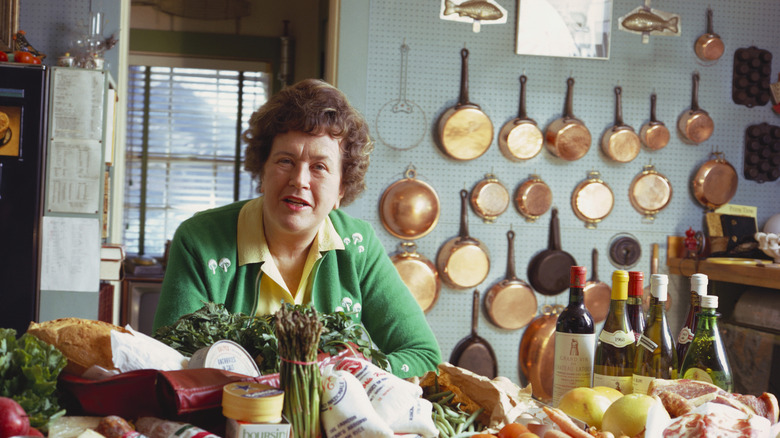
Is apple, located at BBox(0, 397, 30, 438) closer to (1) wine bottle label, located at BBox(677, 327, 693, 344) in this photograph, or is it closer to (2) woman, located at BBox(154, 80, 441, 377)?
(2) woman, located at BBox(154, 80, 441, 377)

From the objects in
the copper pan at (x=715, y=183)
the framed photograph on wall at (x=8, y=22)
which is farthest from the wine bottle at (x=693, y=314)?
the framed photograph on wall at (x=8, y=22)

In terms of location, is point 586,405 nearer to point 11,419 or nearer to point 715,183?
point 11,419

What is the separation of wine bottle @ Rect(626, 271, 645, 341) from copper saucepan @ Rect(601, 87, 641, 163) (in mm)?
2349

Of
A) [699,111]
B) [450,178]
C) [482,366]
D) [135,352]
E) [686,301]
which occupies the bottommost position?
[482,366]

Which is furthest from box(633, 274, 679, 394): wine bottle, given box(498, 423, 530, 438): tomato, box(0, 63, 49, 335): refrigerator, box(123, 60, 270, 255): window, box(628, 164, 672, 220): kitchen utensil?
box(123, 60, 270, 255): window

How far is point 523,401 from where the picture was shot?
1.19 meters

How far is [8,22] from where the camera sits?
10.6ft

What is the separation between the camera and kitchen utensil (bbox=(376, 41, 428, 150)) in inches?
138

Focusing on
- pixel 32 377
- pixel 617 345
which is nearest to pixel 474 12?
pixel 617 345

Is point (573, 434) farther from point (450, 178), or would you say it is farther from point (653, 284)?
point (450, 178)

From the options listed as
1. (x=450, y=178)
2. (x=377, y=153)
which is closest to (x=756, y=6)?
(x=450, y=178)

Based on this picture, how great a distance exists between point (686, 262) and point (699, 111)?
2.71 ft

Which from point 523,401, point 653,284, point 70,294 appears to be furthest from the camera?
point 70,294

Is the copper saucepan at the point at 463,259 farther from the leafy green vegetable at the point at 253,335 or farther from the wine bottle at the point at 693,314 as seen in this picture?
the leafy green vegetable at the point at 253,335
